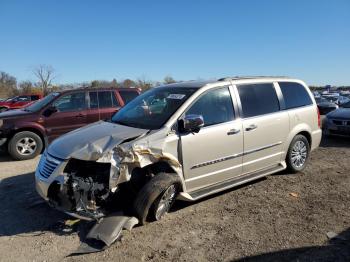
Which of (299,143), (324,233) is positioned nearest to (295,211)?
(324,233)

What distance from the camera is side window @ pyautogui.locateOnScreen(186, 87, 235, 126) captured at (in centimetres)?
502

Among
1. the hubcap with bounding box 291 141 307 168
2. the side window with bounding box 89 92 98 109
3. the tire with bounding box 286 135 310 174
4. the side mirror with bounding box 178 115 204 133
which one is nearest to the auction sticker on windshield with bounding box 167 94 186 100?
the side mirror with bounding box 178 115 204 133

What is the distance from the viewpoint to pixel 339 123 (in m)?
10.4

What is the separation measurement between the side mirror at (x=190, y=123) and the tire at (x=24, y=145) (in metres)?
5.24

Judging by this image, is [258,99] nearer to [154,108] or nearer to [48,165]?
[154,108]

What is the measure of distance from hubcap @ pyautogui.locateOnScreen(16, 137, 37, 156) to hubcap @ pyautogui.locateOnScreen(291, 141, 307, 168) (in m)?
6.05

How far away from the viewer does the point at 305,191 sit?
19.0 ft

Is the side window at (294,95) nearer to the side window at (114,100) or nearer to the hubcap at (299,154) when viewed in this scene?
the hubcap at (299,154)

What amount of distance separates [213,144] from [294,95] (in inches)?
99.7

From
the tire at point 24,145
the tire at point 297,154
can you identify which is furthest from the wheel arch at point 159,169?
the tire at point 24,145

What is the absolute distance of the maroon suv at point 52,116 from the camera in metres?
8.37

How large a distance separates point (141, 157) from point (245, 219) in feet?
5.51

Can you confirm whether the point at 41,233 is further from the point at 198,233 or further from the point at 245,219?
the point at 245,219

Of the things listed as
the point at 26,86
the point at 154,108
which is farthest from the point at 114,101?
the point at 26,86
